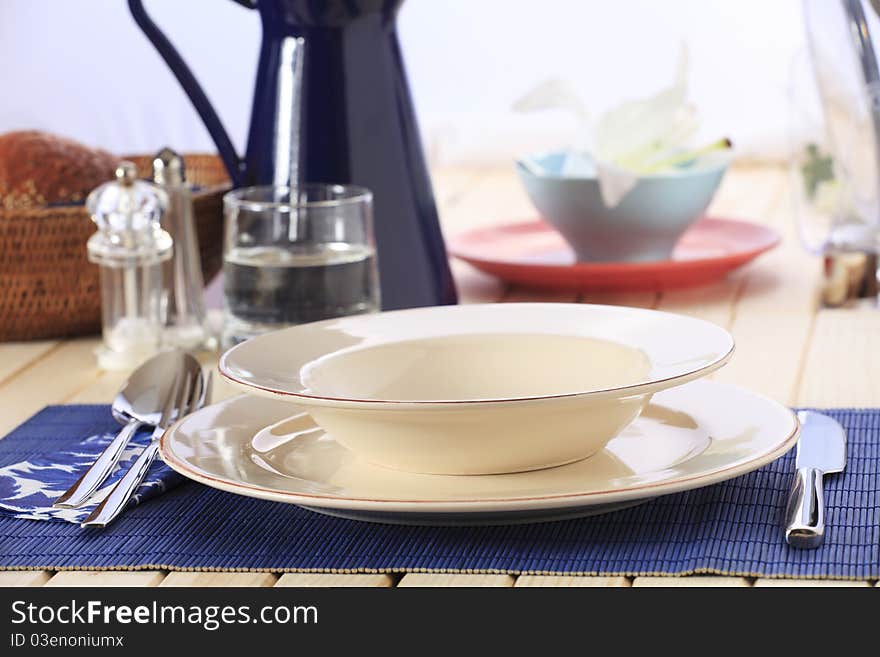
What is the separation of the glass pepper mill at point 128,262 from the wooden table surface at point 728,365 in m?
0.03

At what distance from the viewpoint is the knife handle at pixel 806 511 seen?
1.82 feet

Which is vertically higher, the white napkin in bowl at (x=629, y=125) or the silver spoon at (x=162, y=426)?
the white napkin in bowl at (x=629, y=125)

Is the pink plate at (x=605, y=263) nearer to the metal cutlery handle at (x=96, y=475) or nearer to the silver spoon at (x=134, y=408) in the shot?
the silver spoon at (x=134, y=408)

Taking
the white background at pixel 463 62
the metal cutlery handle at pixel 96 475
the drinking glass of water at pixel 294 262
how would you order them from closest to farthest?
the metal cutlery handle at pixel 96 475 < the drinking glass of water at pixel 294 262 < the white background at pixel 463 62

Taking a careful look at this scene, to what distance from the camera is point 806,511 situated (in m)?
0.58

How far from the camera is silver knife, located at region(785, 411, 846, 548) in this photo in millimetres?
556

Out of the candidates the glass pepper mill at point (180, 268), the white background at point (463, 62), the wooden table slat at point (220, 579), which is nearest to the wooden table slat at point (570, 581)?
the wooden table slat at point (220, 579)

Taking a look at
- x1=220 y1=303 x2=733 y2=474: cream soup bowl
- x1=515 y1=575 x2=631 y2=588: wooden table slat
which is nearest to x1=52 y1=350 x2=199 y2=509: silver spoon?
x1=220 y1=303 x2=733 y2=474: cream soup bowl

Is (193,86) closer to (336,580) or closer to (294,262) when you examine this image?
(294,262)

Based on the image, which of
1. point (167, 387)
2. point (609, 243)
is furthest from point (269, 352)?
point (609, 243)

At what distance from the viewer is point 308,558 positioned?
0.56m

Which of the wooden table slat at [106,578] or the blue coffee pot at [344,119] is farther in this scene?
the blue coffee pot at [344,119]

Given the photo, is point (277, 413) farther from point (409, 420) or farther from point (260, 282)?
point (260, 282)

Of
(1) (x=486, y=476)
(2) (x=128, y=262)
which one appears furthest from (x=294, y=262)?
(1) (x=486, y=476)
